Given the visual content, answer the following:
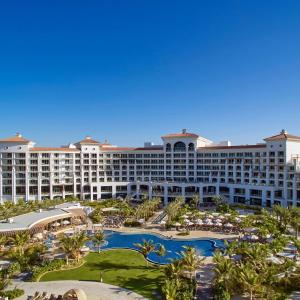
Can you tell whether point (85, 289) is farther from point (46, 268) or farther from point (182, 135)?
point (182, 135)

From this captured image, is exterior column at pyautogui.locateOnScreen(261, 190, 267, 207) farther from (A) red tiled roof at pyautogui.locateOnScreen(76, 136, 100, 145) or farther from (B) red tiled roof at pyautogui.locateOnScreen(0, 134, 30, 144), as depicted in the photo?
(B) red tiled roof at pyautogui.locateOnScreen(0, 134, 30, 144)

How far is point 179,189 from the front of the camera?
247 feet

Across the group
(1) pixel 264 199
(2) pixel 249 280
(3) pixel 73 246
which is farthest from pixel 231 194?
(2) pixel 249 280

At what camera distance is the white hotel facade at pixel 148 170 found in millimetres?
67500

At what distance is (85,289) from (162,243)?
16.2 m

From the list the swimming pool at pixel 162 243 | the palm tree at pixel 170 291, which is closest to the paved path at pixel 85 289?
the palm tree at pixel 170 291

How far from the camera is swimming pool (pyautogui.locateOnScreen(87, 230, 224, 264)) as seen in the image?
3641 centimetres

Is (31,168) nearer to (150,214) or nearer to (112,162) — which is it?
(112,162)

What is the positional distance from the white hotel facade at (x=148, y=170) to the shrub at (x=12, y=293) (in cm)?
4981

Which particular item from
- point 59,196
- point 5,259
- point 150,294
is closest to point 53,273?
point 5,259

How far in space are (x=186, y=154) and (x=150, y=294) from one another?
175ft

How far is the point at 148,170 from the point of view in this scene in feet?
262

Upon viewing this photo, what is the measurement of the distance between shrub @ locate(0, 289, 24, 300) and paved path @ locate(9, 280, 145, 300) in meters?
0.46

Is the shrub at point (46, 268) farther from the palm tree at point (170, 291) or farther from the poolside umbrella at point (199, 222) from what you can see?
the poolside umbrella at point (199, 222)
